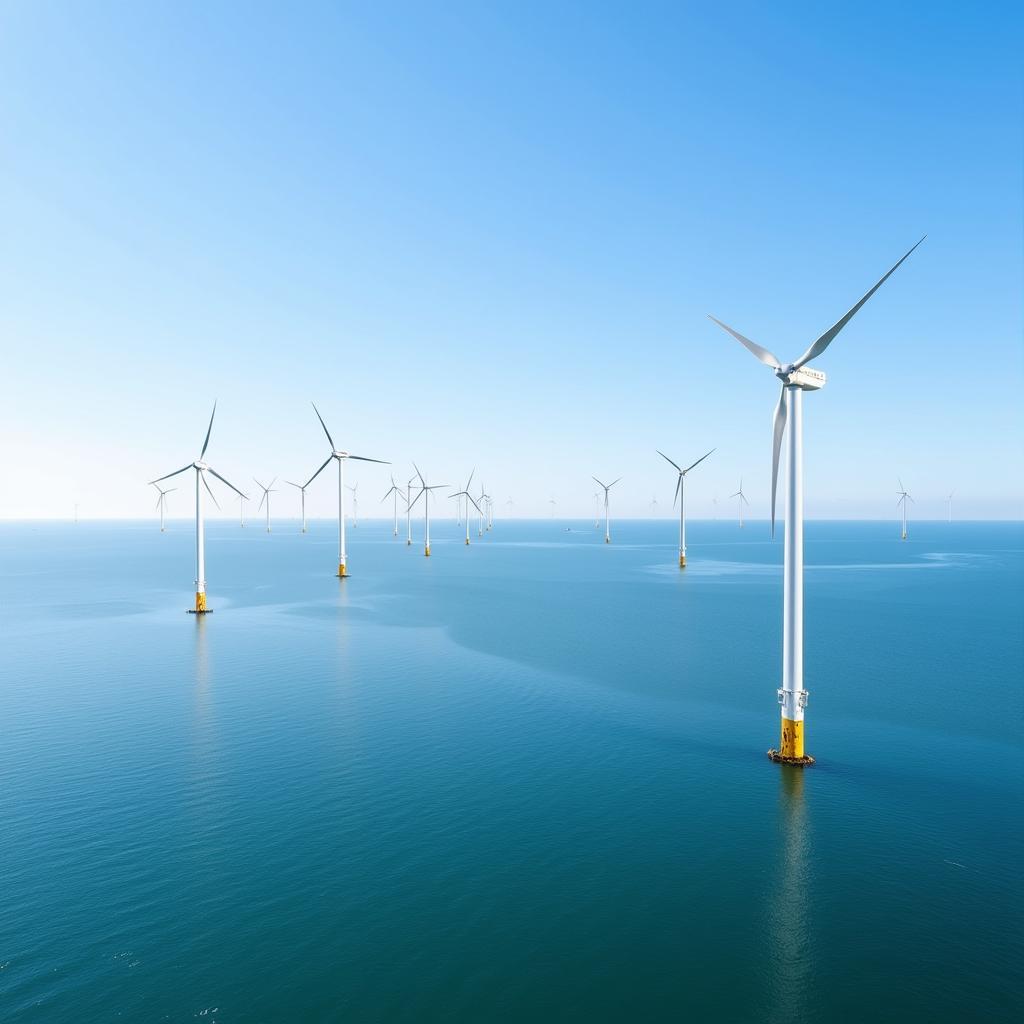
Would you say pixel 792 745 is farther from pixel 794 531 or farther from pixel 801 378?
pixel 801 378

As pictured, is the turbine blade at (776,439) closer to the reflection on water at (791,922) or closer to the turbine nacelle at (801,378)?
the turbine nacelle at (801,378)

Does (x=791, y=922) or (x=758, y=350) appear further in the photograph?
(x=758, y=350)

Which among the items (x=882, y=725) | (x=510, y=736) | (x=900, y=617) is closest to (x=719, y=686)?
(x=882, y=725)

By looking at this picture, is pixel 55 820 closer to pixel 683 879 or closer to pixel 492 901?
pixel 492 901

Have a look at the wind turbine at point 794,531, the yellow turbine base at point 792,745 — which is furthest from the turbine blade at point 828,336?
the yellow turbine base at point 792,745

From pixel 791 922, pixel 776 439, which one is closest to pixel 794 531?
pixel 776 439

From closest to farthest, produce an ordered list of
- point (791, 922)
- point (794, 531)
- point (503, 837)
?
1. point (791, 922)
2. point (503, 837)
3. point (794, 531)
